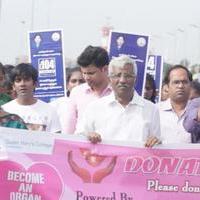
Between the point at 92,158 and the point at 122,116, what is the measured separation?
393mm

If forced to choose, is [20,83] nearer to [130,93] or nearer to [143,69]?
[130,93]

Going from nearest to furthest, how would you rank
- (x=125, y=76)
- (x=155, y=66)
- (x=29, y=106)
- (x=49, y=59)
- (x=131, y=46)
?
(x=125, y=76) → (x=29, y=106) → (x=131, y=46) → (x=49, y=59) → (x=155, y=66)

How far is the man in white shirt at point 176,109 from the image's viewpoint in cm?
515

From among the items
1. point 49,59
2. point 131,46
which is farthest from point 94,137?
point 49,59

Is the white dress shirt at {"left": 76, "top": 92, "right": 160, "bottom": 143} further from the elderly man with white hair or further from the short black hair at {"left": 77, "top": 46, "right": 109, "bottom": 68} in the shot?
the short black hair at {"left": 77, "top": 46, "right": 109, "bottom": 68}

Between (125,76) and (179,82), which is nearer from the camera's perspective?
(125,76)

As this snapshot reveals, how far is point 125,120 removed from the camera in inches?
187

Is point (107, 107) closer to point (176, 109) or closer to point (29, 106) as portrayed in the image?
point (176, 109)

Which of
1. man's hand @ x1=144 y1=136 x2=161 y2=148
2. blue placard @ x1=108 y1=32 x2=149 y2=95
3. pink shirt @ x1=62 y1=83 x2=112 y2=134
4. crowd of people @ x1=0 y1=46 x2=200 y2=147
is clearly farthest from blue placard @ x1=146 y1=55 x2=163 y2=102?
man's hand @ x1=144 y1=136 x2=161 y2=148

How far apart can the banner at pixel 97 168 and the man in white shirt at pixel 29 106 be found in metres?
0.70

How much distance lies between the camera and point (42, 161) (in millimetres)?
4754

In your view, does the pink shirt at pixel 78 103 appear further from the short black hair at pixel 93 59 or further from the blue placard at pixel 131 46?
the blue placard at pixel 131 46

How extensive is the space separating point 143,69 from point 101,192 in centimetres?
261

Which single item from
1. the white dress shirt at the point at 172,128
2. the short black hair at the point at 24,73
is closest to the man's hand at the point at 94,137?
the white dress shirt at the point at 172,128
